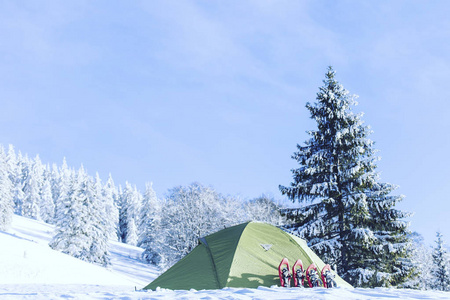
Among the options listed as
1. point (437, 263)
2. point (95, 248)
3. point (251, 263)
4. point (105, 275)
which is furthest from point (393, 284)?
point (95, 248)

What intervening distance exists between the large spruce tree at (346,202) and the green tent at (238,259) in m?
4.22

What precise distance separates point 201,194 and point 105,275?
54.4ft

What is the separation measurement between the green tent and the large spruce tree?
4216 millimetres

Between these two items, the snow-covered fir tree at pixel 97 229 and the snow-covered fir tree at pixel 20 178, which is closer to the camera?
the snow-covered fir tree at pixel 97 229

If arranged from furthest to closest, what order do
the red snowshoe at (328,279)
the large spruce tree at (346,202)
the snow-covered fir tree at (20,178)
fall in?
the snow-covered fir tree at (20,178)
the large spruce tree at (346,202)
the red snowshoe at (328,279)

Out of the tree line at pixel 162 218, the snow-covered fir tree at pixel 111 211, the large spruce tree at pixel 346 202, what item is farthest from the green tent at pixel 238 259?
the snow-covered fir tree at pixel 111 211

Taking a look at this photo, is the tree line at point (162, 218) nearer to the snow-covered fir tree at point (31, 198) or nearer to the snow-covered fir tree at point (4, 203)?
the snow-covered fir tree at point (4, 203)

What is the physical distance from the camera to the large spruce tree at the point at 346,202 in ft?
53.4

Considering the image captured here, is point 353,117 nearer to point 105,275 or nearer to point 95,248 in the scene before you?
point 105,275

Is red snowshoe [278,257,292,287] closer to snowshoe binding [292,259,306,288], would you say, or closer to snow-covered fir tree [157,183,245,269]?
snowshoe binding [292,259,306,288]

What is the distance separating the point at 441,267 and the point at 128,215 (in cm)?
6553

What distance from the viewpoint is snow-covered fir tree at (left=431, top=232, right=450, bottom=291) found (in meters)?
40.2

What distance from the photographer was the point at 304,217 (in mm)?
17844

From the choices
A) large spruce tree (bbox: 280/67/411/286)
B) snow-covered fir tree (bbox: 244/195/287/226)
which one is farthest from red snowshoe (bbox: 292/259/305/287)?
snow-covered fir tree (bbox: 244/195/287/226)
